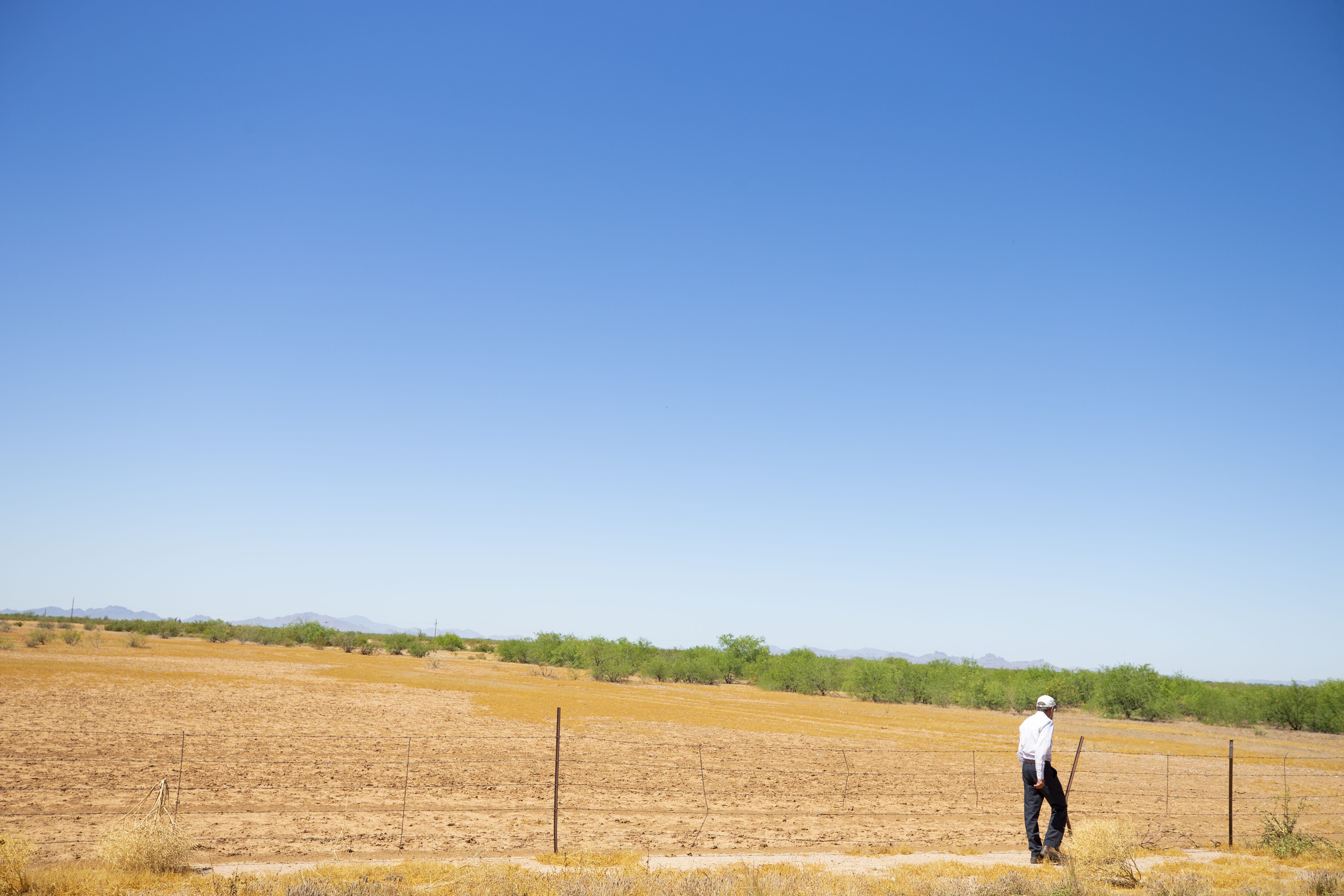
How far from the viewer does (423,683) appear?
4678 cm

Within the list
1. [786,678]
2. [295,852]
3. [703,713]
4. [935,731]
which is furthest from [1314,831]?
[786,678]

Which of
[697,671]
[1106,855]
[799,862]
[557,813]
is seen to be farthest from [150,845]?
[697,671]

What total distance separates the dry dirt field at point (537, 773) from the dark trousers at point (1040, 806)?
1.75 metres

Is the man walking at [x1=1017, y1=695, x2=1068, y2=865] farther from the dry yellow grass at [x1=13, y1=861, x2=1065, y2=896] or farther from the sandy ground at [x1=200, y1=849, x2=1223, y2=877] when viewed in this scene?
the dry yellow grass at [x1=13, y1=861, x2=1065, y2=896]

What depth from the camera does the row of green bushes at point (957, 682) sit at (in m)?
48.4

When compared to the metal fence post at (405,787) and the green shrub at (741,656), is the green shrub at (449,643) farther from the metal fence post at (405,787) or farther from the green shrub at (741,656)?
the metal fence post at (405,787)

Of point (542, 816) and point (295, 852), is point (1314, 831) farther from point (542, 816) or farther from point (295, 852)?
point (295, 852)

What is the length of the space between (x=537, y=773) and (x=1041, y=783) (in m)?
12.5

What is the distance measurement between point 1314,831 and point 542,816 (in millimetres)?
15178

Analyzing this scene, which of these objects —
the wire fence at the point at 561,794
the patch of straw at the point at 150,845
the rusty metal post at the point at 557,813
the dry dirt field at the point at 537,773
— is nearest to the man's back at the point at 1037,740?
the dry dirt field at the point at 537,773

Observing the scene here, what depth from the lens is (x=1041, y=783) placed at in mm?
11055

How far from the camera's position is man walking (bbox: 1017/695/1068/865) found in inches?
434

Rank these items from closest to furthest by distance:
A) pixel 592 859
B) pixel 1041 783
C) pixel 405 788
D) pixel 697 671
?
pixel 1041 783 < pixel 592 859 < pixel 405 788 < pixel 697 671

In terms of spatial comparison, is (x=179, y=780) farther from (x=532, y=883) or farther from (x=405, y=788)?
(x=532, y=883)
